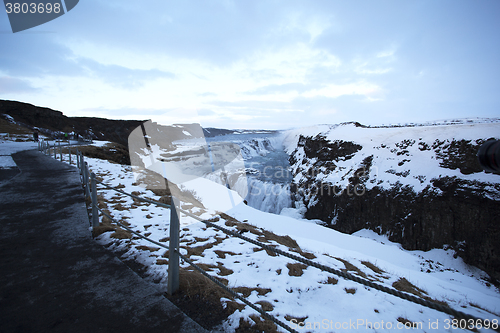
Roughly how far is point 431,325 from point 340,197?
14822mm

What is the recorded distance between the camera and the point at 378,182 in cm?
1639

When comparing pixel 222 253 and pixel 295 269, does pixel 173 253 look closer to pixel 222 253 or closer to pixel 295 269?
pixel 222 253

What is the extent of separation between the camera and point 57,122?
174 ft

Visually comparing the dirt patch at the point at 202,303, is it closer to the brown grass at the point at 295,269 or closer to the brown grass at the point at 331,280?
the brown grass at the point at 295,269

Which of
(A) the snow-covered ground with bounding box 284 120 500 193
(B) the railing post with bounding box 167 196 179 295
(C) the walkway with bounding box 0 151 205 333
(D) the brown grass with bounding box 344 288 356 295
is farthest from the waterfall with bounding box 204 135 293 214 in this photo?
(B) the railing post with bounding box 167 196 179 295

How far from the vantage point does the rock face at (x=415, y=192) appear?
11508mm

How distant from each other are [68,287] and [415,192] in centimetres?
1753

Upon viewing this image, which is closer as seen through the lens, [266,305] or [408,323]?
[266,305]

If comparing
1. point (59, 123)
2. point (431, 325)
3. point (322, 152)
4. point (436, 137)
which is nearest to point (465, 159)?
point (436, 137)

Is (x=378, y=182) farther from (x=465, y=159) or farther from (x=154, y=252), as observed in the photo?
(x=154, y=252)

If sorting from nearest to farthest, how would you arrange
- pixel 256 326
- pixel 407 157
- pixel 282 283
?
pixel 256 326 → pixel 282 283 → pixel 407 157

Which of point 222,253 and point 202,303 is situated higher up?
point 202,303

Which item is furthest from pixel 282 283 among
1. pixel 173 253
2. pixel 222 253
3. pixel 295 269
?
pixel 173 253

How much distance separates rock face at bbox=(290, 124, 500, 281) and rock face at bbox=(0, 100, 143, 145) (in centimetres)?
5014
